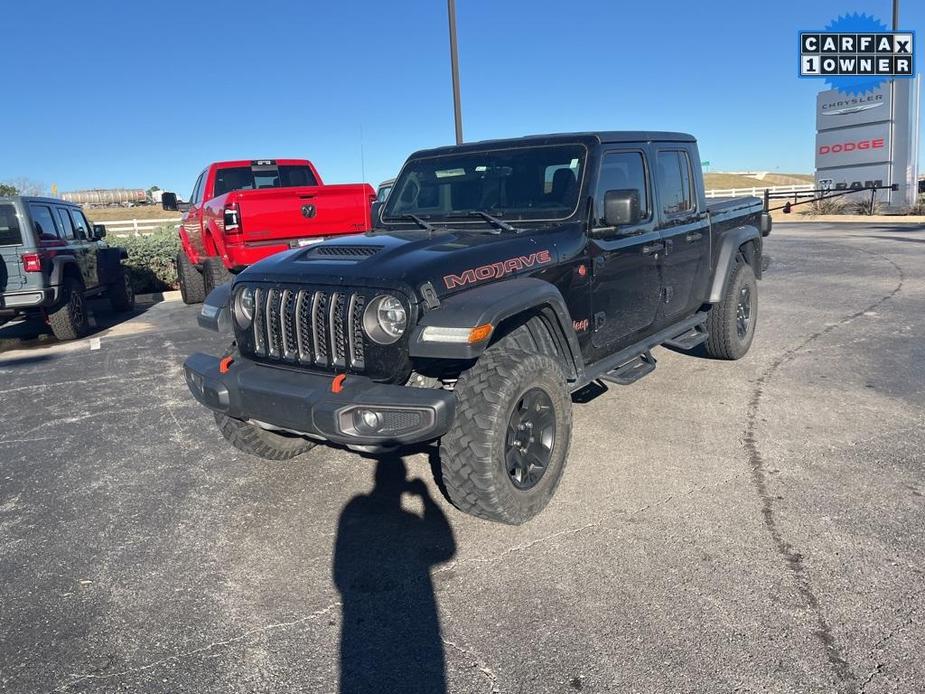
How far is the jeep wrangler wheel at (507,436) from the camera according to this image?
324 centimetres

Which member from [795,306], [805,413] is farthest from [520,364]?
[795,306]

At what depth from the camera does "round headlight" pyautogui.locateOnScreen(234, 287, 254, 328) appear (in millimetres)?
3871

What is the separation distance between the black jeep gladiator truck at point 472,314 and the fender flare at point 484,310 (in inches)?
0.4

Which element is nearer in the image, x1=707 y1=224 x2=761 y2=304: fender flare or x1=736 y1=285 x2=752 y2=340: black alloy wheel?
x1=707 y1=224 x2=761 y2=304: fender flare

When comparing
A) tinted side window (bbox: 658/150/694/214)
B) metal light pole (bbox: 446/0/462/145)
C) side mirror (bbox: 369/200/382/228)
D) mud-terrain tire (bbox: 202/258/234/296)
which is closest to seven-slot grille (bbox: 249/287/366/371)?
side mirror (bbox: 369/200/382/228)

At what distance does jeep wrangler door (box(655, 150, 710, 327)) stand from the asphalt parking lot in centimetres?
76

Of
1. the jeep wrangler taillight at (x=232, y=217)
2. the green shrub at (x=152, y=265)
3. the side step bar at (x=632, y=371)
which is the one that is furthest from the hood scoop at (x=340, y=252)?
the green shrub at (x=152, y=265)

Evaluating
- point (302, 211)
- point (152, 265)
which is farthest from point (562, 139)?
point (152, 265)

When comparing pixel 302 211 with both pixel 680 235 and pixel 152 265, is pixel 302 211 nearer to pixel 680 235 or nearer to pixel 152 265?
pixel 680 235

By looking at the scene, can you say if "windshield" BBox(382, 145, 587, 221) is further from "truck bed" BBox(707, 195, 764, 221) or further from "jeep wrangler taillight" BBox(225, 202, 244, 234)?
"jeep wrangler taillight" BBox(225, 202, 244, 234)

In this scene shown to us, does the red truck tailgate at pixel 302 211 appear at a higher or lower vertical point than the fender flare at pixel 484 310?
higher

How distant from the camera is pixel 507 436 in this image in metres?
3.40

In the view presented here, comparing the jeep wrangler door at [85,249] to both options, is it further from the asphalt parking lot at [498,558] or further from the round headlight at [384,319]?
the round headlight at [384,319]

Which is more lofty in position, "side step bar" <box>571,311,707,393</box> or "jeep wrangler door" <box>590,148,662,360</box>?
"jeep wrangler door" <box>590,148,662,360</box>
